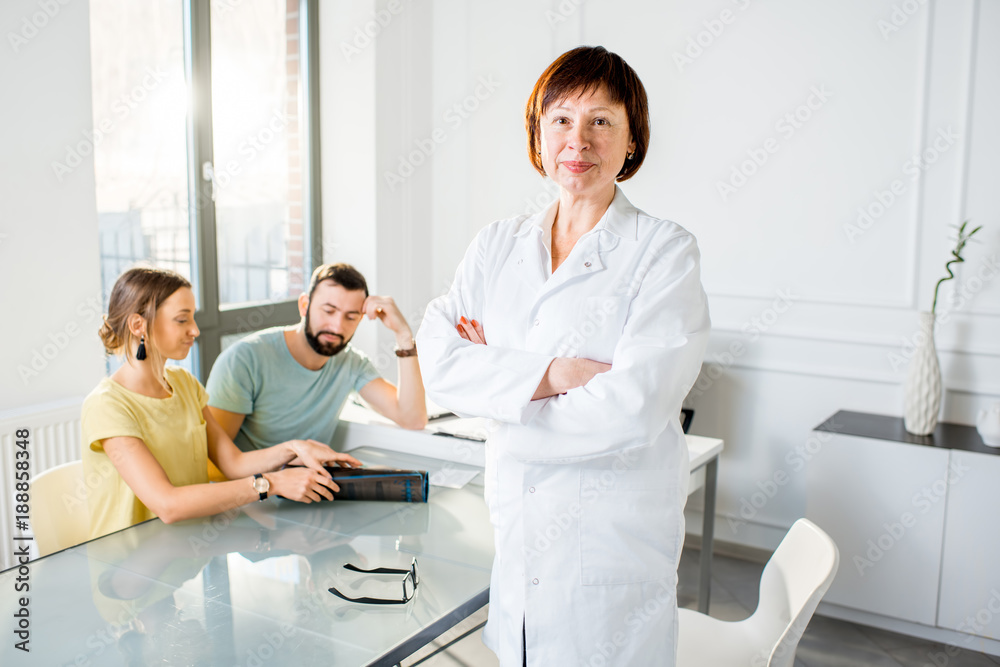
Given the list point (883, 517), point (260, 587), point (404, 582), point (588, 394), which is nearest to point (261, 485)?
point (260, 587)

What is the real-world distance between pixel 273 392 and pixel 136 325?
1.89 ft

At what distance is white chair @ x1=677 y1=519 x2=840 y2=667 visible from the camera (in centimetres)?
169

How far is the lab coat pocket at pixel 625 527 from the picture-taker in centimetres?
130

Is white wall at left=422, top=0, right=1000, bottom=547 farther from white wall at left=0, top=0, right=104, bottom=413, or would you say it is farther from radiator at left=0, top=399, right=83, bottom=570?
radiator at left=0, top=399, right=83, bottom=570

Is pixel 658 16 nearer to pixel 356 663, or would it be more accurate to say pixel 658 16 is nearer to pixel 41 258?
pixel 41 258

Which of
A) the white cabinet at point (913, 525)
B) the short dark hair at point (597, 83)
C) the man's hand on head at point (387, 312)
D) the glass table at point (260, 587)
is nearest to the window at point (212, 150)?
the man's hand on head at point (387, 312)

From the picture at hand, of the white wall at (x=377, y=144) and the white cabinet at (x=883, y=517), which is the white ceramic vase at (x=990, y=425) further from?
the white wall at (x=377, y=144)

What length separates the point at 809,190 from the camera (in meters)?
3.20

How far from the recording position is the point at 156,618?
4.36ft

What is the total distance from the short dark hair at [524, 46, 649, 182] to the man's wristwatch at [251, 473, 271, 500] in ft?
3.38

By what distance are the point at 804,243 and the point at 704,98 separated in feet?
2.41

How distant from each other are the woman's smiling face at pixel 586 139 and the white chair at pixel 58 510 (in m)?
1.37

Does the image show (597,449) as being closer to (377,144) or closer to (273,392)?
(273,392)

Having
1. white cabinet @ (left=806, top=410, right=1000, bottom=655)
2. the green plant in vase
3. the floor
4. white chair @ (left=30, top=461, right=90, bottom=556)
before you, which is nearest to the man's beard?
white chair @ (left=30, top=461, right=90, bottom=556)
